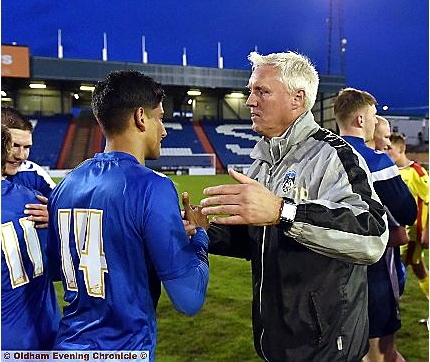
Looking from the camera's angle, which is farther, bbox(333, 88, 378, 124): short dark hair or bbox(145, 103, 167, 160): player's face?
bbox(333, 88, 378, 124): short dark hair

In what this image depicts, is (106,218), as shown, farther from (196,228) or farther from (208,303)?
(208,303)

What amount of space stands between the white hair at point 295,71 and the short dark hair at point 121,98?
0.31 m

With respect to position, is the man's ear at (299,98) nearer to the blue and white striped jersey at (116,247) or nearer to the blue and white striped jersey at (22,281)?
the blue and white striped jersey at (116,247)

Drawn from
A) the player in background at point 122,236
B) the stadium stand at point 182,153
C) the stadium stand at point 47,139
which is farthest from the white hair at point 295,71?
the stadium stand at point 47,139

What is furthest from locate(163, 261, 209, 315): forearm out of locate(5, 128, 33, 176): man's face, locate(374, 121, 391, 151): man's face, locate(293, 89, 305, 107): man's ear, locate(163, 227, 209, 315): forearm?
locate(374, 121, 391, 151): man's face

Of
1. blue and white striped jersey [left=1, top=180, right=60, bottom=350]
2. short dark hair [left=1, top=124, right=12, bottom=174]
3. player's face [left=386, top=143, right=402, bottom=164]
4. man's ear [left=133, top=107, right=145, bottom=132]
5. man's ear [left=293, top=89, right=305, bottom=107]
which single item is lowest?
blue and white striped jersey [left=1, top=180, right=60, bottom=350]

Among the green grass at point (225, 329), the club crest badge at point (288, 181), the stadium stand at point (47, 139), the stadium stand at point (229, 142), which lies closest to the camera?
the club crest badge at point (288, 181)

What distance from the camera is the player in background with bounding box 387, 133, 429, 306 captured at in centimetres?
245

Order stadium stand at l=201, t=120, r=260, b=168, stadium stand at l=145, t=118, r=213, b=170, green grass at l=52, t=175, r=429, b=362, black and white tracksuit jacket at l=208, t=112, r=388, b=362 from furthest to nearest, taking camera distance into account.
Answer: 1. stadium stand at l=145, t=118, r=213, b=170
2. stadium stand at l=201, t=120, r=260, b=168
3. green grass at l=52, t=175, r=429, b=362
4. black and white tracksuit jacket at l=208, t=112, r=388, b=362

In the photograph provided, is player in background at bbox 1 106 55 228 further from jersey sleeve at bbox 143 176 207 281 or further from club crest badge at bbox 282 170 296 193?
club crest badge at bbox 282 170 296 193

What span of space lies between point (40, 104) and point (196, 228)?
36.3 ft

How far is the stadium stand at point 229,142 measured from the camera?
967cm

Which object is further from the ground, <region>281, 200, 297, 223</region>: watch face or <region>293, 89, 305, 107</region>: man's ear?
<region>293, 89, 305, 107</region>: man's ear

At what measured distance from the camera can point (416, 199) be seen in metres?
2.43
